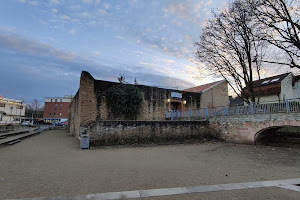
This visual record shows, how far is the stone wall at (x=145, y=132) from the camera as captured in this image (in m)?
9.33

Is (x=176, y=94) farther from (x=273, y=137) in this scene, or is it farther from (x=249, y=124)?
(x=273, y=137)

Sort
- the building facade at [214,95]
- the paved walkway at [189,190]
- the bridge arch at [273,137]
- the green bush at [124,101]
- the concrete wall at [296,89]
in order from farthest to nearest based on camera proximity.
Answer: the concrete wall at [296,89]
the building facade at [214,95]
the green bush at [124,101]
the bridge arch at [273,137]
the paved walkway at [189,190]

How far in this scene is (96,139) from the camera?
920 cm

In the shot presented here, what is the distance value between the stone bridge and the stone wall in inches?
31.3

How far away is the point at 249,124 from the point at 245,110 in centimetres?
103

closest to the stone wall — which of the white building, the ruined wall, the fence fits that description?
the fence

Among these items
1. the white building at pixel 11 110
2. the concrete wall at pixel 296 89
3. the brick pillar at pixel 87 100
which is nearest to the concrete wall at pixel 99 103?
the brick pillar at pixel 87 100

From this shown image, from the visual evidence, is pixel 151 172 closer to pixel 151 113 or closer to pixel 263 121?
pixel 263 121

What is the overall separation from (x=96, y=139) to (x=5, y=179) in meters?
5.18

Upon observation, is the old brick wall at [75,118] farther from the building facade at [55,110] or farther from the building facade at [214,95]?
the building facade at [55,110]

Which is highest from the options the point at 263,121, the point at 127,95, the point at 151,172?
the point at 127,95

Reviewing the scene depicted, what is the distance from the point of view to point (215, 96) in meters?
20.4

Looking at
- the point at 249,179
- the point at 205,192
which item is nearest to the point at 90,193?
the point at 205,192

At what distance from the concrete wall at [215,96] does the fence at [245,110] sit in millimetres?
5153
